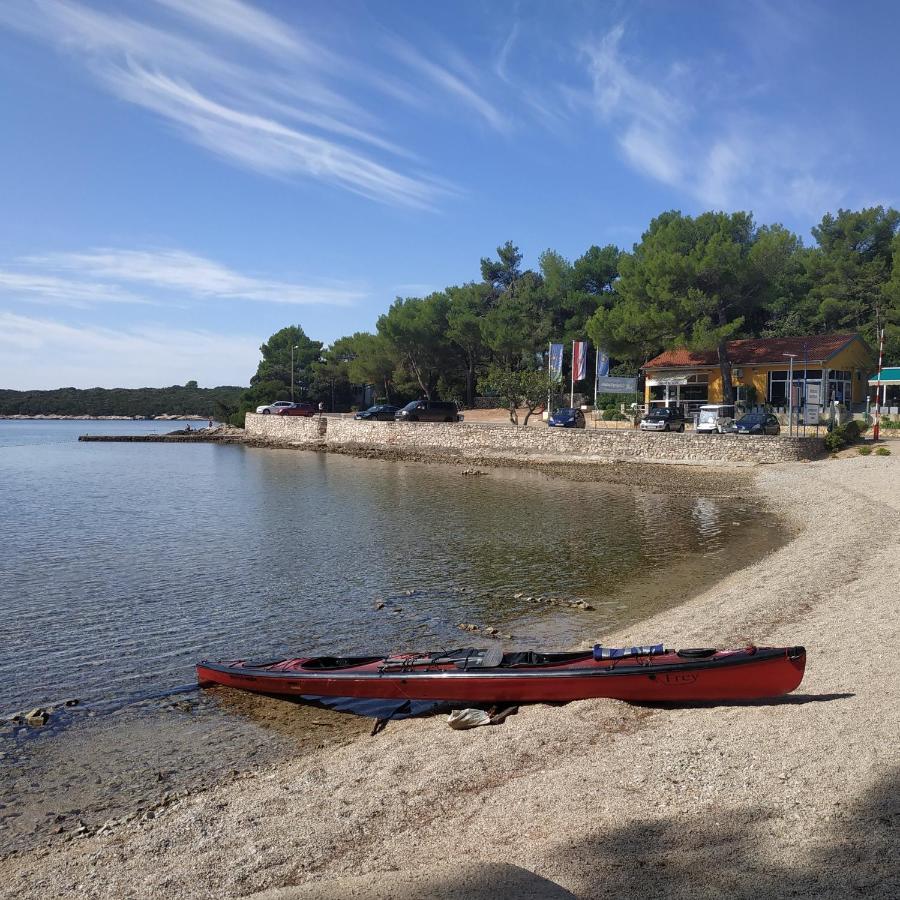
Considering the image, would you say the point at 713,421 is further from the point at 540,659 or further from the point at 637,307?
the point at 540,659

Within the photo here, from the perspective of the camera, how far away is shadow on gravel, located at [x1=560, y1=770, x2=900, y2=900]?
4016 millimetres

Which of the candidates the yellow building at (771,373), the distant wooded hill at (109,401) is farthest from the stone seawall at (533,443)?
the distant wooded hill at (109,401)

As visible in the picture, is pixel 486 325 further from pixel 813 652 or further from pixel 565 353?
pixel 813 652

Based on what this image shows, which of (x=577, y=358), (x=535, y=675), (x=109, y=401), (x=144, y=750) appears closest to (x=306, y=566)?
(x=144, y=750)

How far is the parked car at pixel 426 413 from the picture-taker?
5462cm

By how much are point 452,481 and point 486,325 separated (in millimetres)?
29389

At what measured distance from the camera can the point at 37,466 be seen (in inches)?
1838

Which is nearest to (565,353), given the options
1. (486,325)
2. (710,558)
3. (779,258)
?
(486,325)

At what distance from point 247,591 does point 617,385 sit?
3757 centimetres

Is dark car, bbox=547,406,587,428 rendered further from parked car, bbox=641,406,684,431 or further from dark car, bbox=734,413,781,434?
dark car, bbox=734,413,781,434

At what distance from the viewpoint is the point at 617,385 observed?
48.6 metres

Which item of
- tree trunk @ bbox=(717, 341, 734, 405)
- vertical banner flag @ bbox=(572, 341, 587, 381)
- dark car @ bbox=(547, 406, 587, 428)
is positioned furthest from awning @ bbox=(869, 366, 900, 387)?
vertical banner flag @ bbox=(572, 341, 587, 381)

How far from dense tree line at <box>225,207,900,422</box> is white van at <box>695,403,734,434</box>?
452 centimetres

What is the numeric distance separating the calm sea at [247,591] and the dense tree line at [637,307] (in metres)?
18.0
